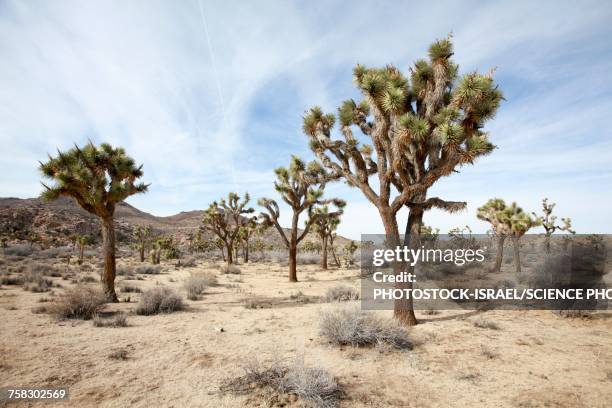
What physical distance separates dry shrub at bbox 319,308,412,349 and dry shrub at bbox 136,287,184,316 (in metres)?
5.18

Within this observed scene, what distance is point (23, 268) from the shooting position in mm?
17281

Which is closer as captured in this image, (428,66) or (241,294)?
(428,66)

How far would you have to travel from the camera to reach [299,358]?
5.32m

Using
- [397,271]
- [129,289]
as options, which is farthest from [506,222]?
[129,289]

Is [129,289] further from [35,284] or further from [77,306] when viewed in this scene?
[77,306]

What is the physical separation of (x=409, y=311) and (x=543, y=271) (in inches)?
250

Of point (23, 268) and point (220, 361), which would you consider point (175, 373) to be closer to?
point (220, 361)

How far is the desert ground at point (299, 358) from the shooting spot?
438 centimetres

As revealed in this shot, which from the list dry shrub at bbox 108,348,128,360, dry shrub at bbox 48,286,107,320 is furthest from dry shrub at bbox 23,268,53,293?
dry shrub at bbox 108,348,128,360

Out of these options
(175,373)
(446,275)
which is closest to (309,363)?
(175,373)

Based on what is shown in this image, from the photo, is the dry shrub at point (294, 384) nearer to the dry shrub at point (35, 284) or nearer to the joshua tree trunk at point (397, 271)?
the joshua tree trunk at point (397, 271)

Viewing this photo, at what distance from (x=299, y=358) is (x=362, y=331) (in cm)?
171

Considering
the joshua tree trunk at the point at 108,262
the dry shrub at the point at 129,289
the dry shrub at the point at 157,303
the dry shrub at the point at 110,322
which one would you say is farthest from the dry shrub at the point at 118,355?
the dry shrub at the point at 129,289

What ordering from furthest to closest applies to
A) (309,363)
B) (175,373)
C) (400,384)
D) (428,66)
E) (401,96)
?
1. (428,66)
2. (401,96)
3. (309,363)
4. (175,373)
5. (400,384)
